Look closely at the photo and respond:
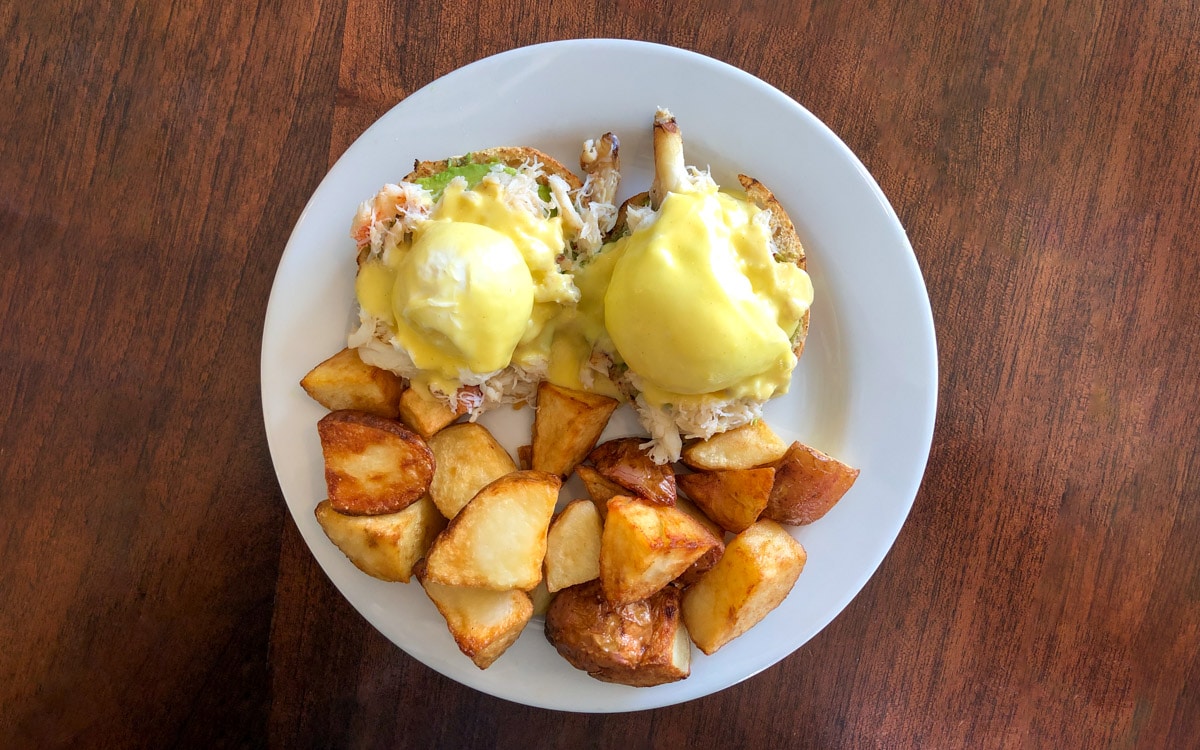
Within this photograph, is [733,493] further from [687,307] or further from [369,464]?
[369,464]

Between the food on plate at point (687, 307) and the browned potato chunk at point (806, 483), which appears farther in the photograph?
the browned potato chunk at point (806, 483)

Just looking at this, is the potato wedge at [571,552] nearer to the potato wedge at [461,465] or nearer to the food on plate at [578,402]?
the food on plate at [578,402]

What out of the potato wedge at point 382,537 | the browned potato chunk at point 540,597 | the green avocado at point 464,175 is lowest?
the browned potato chunk at point 540,597

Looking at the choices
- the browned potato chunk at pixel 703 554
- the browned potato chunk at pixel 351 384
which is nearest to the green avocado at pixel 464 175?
the browned potato chunk at pixel 351 384

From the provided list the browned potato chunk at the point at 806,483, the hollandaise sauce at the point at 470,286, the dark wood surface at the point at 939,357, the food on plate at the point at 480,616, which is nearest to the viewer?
the hollandaise sauce at the point at 470,286

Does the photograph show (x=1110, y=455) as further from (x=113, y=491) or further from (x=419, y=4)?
(x=113, y=491)

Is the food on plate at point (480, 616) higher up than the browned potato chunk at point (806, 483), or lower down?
lower down

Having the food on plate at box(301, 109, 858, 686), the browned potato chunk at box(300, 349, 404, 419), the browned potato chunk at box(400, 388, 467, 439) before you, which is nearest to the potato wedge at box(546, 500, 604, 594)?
the food on plate at box(301, 109, 858, 686)

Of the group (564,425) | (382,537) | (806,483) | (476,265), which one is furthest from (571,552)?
(476,265)
